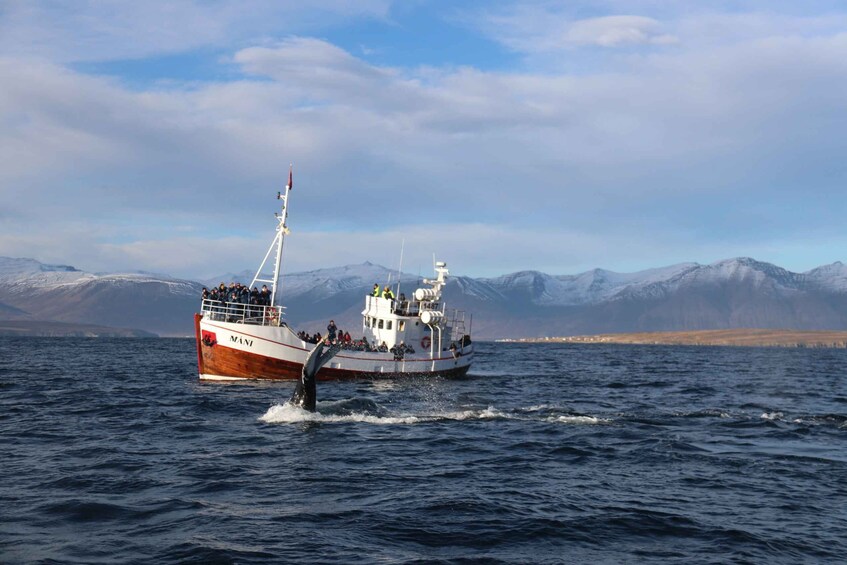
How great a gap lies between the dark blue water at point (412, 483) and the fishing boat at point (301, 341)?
1042cm

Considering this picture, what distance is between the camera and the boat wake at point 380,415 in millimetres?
33938

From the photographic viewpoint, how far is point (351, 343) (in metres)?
58.7

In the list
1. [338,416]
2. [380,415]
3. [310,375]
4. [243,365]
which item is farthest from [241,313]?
[310,375]

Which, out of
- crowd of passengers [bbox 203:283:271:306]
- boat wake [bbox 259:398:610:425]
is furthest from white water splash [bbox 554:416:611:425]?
crowd of passengers [bbox 203:283:271:306]

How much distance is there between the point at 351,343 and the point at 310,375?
2652 cm

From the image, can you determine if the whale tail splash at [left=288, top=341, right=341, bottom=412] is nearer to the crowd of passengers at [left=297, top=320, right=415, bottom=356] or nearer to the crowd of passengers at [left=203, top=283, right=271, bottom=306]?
the crowd of passengers at [left=297, top=320, right=415, bottom=356]

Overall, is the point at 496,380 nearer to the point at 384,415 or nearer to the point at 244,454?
the point at 384,415

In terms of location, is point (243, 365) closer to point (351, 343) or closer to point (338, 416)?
point (351, 343)

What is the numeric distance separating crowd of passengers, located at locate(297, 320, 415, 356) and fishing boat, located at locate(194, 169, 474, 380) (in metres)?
0.10

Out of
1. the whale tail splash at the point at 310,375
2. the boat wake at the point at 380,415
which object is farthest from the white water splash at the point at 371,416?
the whale tail splash at the point at 310,375

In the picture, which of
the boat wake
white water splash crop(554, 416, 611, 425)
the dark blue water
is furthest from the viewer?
white water splash crop(554, 416, 611, 425)

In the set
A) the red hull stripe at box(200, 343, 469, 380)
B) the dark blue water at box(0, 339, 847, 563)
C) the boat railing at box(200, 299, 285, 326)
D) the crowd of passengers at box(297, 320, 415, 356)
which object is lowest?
the dark blue water at box(0, 339, 847, 563)

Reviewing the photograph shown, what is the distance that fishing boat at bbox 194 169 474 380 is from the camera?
52.9 m

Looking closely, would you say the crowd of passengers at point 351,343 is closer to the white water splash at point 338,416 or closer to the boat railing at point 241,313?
the boat railing at point 241,313
